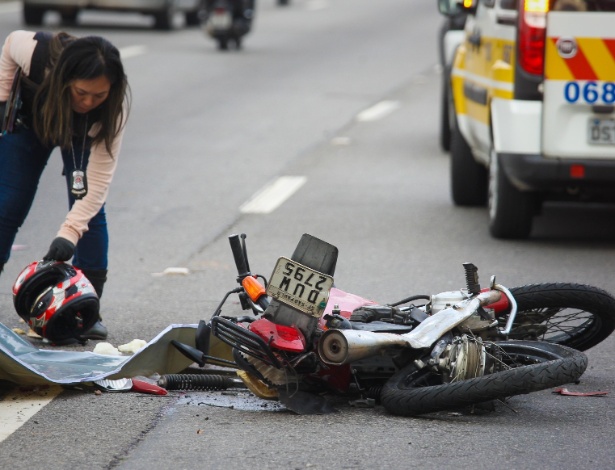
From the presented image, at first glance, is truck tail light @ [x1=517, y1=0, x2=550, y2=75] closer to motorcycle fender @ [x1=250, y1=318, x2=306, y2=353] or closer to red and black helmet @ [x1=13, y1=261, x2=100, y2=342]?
red and black helmet @ [x1=13, y1=261, x2=100, y2=342]

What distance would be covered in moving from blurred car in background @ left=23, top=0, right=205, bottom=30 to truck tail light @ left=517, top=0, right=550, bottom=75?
1429cm

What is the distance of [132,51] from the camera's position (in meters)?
19.8

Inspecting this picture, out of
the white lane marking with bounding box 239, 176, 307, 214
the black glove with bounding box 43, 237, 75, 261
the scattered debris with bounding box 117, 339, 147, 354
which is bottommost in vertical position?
the white lane marking with bounding box 239, 176, 307, 214

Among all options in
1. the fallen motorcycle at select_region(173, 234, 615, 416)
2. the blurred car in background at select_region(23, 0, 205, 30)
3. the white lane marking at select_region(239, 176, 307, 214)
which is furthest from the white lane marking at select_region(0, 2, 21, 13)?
the fallen motorcycle at select_region(173, 234, 615, 416)

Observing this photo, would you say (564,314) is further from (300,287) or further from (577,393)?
(300,287)

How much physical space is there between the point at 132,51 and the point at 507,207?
12.7 m

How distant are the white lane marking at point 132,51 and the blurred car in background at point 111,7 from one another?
1381 mm

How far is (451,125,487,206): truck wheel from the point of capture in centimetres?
930

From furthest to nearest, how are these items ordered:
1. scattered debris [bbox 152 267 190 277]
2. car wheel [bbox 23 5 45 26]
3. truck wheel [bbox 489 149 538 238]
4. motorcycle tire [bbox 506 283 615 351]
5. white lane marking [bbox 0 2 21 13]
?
white lane marking [bbox 0 2 21 13] → car wheel [bbox 23 5 45 26] → truck wheel [bbox 489 149 538 238] → scattered debris [bbox 152 267 190 277] → motorcycle tire [bbox 506 283 615 351]

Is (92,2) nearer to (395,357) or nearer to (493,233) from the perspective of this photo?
(493,233)

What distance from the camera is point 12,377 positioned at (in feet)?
15.6

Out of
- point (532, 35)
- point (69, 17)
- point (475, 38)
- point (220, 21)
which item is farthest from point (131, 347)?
point (69, 17)

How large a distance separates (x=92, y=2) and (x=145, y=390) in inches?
673

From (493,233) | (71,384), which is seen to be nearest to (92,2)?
(493,233)
